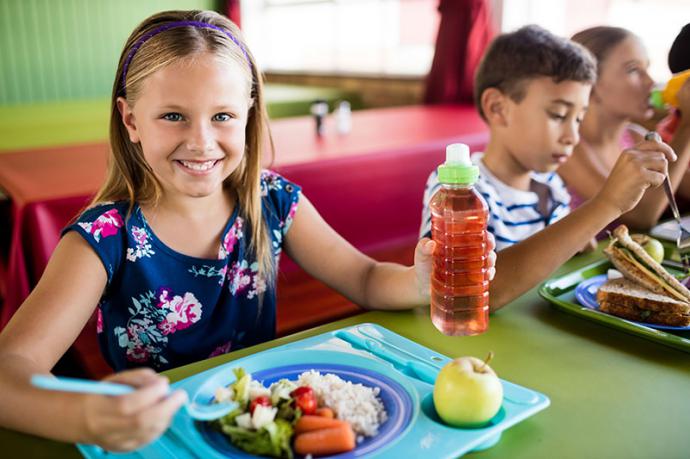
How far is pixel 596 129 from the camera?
1882mm

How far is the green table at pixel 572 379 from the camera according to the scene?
2.37ft

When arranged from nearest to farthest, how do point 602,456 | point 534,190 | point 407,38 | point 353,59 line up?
point 602,456 → point 534,190 → point 407,38 → point 353,59

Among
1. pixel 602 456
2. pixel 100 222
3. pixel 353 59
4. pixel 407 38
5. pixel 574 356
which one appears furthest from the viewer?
pixel 353 59

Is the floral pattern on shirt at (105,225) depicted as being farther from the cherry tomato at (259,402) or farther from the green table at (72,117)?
the green table at (72,117)

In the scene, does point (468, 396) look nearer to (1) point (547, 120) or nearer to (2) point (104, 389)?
(2) point (104, 389)

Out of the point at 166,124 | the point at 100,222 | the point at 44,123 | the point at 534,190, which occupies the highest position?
the point at 166,124

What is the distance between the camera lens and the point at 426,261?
101 centimetres

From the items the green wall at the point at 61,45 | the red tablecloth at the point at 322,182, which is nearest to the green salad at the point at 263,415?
the red tablecloth at the point at 322,182

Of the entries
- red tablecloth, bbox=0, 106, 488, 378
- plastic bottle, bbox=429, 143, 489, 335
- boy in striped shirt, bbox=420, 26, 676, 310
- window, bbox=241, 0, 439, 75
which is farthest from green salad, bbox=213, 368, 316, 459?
window, bbox=241, 0, 439, 75

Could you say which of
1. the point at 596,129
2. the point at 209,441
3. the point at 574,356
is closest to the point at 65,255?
the point at 209,441

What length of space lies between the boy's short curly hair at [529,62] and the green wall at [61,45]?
549 cm

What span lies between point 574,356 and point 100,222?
0.80 metres

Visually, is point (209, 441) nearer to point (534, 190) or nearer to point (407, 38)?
point (534, 190)

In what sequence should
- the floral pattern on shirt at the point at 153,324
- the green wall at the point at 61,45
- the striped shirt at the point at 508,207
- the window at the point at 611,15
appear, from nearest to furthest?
1. the floral pattern on shirt at the point at 153,324
2. the striped shirt at the point at 508,207
3. the window at the point at 611,15
4. the green wall at the point at 61,45
